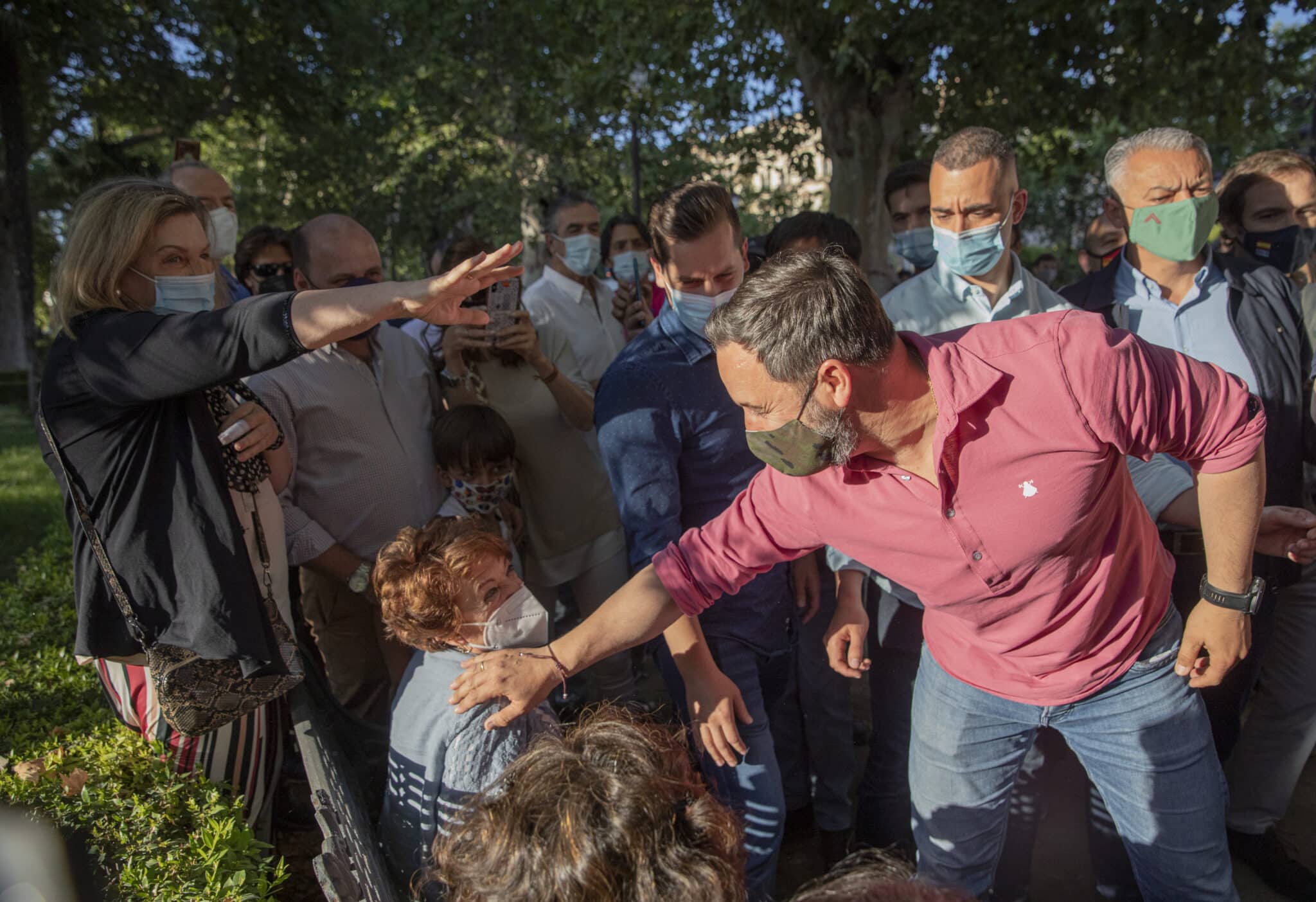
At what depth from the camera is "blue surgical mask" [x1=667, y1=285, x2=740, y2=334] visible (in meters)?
2.84

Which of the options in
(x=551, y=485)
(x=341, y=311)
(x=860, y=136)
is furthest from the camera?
(x=860, y=136)

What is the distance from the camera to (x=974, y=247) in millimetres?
3090

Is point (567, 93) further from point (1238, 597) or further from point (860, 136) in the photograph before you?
point (1238, 597)

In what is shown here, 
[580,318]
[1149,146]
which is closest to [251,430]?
[580,318]

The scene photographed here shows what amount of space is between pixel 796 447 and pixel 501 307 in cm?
200

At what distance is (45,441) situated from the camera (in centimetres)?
238

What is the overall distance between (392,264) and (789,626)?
744 inches

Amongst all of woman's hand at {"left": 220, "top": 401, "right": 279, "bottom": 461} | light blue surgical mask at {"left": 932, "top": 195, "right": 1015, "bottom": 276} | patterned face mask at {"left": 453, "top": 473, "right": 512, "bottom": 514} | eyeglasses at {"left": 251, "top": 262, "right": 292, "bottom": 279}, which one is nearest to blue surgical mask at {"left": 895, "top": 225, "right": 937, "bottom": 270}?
light blue surgical mask at {"left": 932, "top": 195, "right": 1015, "bottom": 276}

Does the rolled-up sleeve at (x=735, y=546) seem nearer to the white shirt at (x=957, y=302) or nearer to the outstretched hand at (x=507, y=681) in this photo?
the outstretched hand at (x=507, y=681)

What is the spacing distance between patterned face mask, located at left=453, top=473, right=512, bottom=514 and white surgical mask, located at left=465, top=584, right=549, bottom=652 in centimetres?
117

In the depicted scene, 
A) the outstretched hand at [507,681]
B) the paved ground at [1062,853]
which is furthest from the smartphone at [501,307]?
the paved ground at [1062,853]

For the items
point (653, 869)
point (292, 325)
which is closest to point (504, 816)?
point (653, 869)

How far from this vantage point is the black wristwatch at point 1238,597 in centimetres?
216

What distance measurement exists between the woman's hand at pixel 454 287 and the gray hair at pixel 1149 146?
2.23 meters
